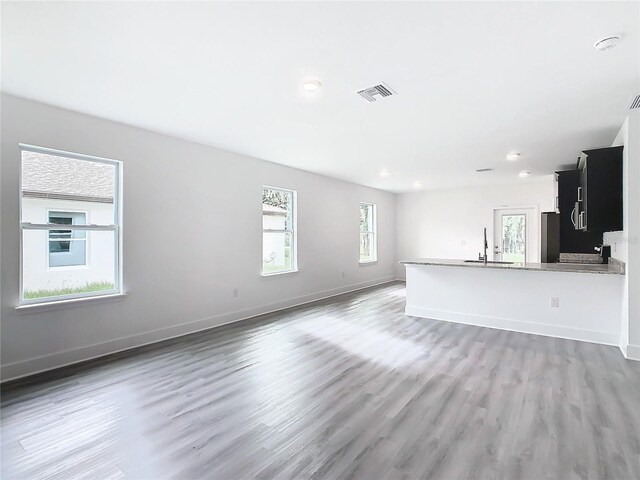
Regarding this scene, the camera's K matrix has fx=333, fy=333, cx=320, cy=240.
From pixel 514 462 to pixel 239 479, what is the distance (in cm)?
153

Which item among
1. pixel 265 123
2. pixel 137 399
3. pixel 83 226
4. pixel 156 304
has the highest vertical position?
pixel 265 123

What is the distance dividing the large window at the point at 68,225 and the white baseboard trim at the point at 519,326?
4.31 meters

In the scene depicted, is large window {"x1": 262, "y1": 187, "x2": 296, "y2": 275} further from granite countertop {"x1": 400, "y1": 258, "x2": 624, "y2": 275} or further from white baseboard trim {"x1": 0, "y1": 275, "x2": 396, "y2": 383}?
granite countertop {"x1": 400, "y1": 258, "x2": 624, "y2": 275}

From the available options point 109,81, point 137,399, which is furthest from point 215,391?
point 109,81

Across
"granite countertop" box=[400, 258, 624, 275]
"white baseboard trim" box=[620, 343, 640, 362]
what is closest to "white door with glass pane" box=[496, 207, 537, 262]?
"granite countertop" box=[400, 258, 624, 275]

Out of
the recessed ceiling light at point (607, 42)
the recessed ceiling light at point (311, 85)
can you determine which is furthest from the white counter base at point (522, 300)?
the recessed ceiling light at point (311, 85)

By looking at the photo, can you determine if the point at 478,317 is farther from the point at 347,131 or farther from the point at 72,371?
the point at 72,371

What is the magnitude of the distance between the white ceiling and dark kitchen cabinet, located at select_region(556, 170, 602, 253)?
4.11 feet

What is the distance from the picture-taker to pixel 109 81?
277 centimetres

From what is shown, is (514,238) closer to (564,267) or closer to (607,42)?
(564,267)

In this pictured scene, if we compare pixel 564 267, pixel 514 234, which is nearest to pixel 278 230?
pixel 564 267

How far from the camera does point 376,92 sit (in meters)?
2.95

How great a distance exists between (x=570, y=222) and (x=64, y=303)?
7154mm

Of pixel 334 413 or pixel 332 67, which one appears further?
pixel 332 67
